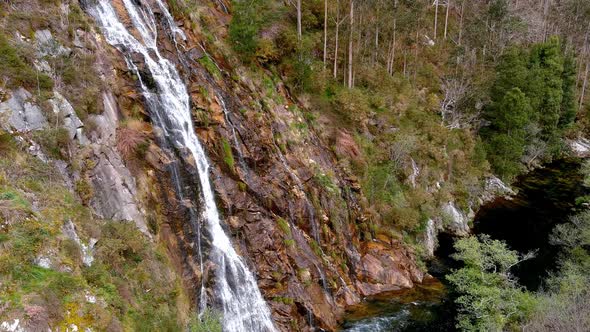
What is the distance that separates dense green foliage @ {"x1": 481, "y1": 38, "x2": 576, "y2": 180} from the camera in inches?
1732

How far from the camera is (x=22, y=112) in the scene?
43.2ft

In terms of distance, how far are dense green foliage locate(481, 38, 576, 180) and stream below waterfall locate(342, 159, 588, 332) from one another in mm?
2769

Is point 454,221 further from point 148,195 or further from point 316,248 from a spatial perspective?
point 148,195

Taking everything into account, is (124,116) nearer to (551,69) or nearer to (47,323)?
(47,323)

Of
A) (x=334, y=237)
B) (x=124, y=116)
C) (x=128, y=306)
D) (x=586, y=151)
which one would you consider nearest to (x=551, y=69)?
(x=586, y=151)

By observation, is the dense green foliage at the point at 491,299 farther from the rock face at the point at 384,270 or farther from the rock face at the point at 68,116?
the rock face at the point at 68,116

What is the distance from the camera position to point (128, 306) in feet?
38.5

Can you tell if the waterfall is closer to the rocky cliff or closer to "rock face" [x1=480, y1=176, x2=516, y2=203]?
the rocky cliff

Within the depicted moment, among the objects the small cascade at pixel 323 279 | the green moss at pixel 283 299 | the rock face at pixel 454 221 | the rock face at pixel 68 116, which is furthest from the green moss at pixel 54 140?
the rock face at pixel 454 221

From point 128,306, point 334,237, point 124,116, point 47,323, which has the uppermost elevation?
point 124,116

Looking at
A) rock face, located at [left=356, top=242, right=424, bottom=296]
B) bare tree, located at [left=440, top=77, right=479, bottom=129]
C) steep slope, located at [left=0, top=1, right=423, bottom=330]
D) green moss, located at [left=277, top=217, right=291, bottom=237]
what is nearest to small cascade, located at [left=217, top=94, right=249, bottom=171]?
steep slope, located at [left=0, top=1, right=423, bottom=330]

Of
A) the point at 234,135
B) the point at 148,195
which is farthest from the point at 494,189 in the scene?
the point at 148,195

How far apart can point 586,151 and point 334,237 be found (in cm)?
5015

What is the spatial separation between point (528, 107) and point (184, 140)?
4002 cm
